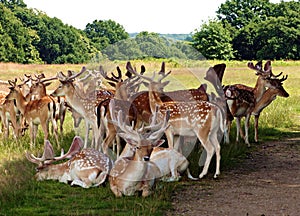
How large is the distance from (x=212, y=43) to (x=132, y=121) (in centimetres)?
4010

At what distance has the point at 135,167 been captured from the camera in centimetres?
627

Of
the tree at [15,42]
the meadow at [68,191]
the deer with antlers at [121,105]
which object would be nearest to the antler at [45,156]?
the meadow at [68,191]

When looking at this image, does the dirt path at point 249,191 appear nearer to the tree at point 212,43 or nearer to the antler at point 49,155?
the antler at point 49,155

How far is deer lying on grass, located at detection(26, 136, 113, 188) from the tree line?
109ft

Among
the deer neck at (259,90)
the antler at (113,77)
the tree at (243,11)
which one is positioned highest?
the tree at (243,11)

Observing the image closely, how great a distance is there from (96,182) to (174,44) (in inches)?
113

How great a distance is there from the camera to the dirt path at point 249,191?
6.02 metres

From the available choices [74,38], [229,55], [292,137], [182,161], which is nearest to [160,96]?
[182,161]

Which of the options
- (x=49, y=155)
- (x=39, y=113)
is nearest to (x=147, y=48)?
(x=39, y=113)

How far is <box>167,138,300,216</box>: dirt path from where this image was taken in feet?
19.7

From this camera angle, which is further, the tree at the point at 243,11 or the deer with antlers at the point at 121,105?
the tree at the point at 243,11

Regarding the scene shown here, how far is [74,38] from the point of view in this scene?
206 feet

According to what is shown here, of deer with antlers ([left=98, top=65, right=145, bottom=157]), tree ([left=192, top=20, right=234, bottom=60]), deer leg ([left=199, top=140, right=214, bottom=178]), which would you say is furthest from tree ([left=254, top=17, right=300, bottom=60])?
deer leg ([left=199, top=140, right=214, bottom=178])

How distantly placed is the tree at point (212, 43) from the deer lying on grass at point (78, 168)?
32637 millimetres
